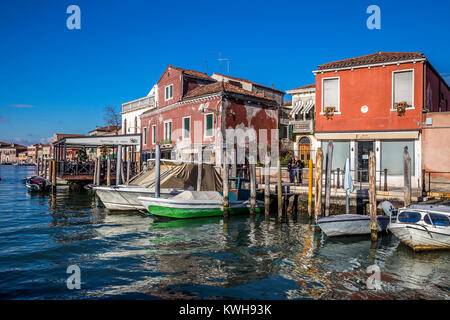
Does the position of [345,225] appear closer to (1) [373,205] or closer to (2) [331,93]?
(1) [373,205]

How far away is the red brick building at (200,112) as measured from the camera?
78.8 feet

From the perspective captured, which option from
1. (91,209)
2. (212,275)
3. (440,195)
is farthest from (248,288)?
(91,209)

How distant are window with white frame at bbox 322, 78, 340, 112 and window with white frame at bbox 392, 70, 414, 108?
9.13 ft

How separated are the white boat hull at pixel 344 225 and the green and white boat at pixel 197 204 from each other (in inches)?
195

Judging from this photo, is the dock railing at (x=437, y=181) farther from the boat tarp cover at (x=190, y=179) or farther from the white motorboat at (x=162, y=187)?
the white motorboat at (x=162, y=187)

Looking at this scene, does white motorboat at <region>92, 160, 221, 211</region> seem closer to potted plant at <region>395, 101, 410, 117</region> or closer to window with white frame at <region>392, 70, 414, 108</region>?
potted plant at <region>395, 101, 410, 117</region>

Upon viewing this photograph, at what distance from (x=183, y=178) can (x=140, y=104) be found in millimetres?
22324

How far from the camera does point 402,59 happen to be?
55.0 feet

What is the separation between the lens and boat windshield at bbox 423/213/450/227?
945 centimetres

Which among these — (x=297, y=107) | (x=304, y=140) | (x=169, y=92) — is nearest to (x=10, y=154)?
(x=169, y=92)

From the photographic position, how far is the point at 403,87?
55.7 feet

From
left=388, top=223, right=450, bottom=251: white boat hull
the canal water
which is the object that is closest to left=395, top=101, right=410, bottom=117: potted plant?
the canal water

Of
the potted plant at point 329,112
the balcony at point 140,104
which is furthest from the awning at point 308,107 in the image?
the balcony at point 140,104

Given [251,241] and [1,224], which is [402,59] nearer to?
[251,241]
